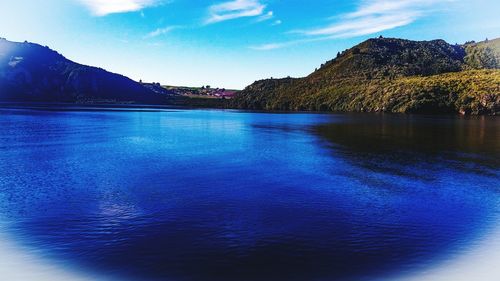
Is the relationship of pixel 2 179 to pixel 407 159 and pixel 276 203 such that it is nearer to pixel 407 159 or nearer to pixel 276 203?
pixel 276 203

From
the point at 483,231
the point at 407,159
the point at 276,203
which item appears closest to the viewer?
the point at 483,231

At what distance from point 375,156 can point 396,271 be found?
36.3m

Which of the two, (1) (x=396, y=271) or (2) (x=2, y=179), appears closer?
(1) (x=396, y=271)

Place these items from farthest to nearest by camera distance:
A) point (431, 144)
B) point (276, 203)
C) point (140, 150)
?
1. point (431, 144)
2. point (140, 150)
3. point (276, 203)

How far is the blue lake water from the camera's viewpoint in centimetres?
1944

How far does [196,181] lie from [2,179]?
55.3 feet

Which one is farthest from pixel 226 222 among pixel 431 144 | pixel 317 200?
pixel 431 144

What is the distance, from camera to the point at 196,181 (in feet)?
120

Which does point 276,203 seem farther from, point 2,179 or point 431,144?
point 431,144

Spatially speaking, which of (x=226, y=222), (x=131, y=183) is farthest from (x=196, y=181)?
(x=226, y=222)

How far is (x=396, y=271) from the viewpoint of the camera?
1866 centimetres

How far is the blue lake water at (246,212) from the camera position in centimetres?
1944

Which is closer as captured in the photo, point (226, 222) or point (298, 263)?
point (298, 263)

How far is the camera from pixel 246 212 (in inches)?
1069
